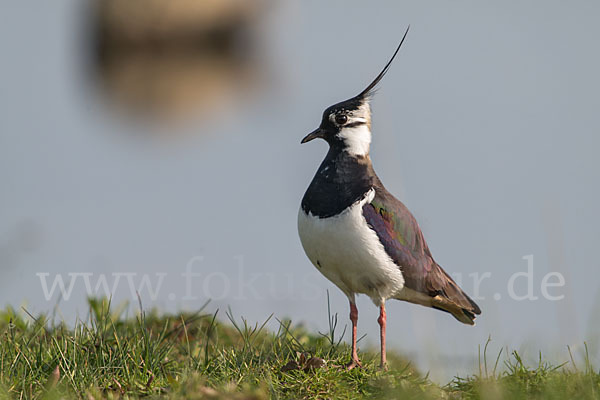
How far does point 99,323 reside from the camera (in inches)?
210

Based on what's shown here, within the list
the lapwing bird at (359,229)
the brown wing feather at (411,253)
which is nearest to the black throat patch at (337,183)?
the lapwing bird at (359,229)

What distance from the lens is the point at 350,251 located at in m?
5.02

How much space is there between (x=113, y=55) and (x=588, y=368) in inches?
869

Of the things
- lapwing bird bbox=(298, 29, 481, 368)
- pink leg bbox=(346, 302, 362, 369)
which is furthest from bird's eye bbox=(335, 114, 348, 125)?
pink leg bbox=(346, 302, 362, 369)

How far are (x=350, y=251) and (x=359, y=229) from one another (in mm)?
146

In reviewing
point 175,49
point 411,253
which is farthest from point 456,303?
point 175,49

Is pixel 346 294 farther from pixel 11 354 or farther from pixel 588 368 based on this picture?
pixel 11 354

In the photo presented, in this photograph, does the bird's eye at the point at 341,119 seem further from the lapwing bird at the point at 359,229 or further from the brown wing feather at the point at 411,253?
the brown wing feather at the point at 411,253

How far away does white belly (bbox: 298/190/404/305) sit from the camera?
198 inches

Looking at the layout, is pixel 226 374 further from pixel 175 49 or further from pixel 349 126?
pixel 175 49

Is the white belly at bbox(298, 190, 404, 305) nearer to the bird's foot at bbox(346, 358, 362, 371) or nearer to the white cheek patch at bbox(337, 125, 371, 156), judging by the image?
the white cheek patch at bbox(337, 125, 371, 156)

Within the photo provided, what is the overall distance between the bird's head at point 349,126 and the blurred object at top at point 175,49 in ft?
49.4

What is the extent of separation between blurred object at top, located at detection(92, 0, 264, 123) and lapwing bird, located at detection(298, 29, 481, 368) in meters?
15.1

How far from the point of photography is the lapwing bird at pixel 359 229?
5051mm
